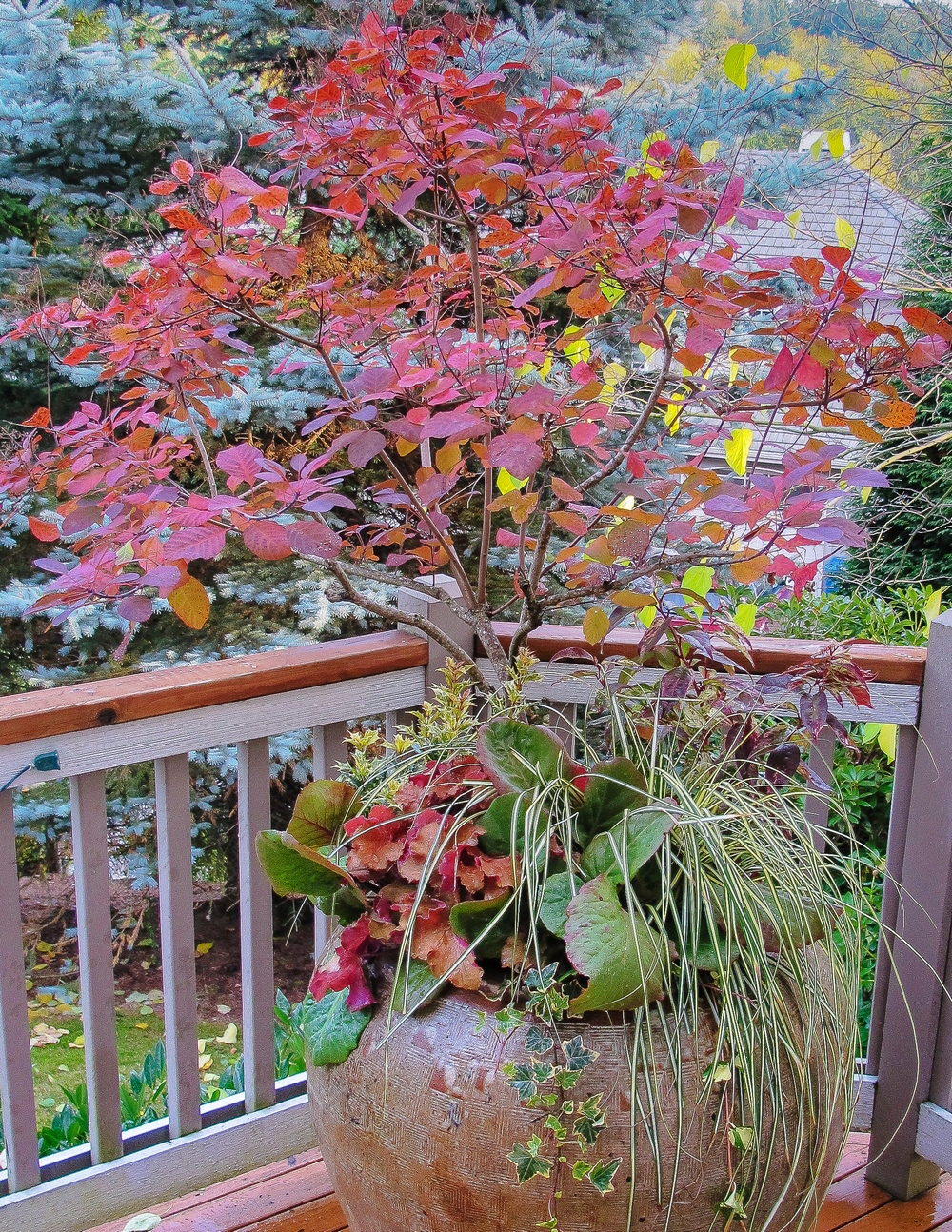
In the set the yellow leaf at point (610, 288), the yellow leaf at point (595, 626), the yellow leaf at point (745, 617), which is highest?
the yellow leaf at point (610, 288)

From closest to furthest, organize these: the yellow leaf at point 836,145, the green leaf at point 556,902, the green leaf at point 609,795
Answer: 1. the green leaf at point 556,902
2. the green leaf at point 609,795
3. the yellow leaf at point 836,145

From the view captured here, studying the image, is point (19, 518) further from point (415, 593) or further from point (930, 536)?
point (930, 536)

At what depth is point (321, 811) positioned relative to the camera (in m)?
1.31

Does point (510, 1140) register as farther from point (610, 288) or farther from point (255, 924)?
point (610, 288)

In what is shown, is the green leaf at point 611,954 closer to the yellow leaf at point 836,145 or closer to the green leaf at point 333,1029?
the green leaf at point 333,1029

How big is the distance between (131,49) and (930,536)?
4.04m

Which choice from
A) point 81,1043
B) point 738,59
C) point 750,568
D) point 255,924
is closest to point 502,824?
point 750,568

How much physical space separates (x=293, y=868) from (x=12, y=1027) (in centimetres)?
55

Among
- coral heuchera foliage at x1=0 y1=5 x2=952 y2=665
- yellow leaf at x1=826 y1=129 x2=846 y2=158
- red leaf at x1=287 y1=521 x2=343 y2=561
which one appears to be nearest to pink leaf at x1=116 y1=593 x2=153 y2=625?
coral heuchera foliage at x1=0 y1=5 x2=952 y2=665

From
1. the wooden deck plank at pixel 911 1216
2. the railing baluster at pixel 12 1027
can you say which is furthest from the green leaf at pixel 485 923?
the wooden deck plank at pixel 911 1216

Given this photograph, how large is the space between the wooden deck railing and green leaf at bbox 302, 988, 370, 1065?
0.42 meters

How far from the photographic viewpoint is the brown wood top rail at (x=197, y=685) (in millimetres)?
1304

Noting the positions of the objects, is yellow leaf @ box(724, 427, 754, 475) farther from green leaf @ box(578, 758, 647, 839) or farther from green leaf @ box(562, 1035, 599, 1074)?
green leaf @ box(562, 1035, 599, 1074)

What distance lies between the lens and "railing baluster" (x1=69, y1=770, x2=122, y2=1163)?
4.60 ft
